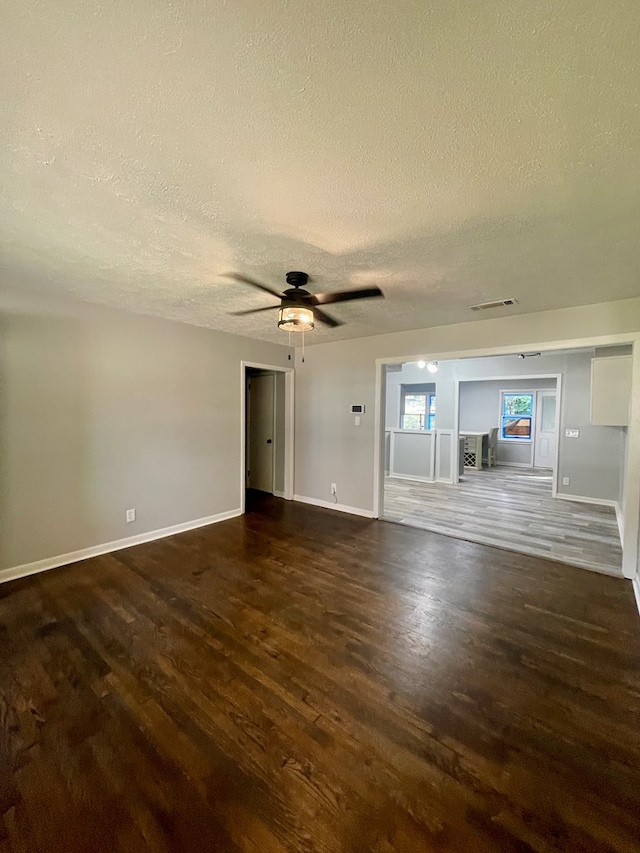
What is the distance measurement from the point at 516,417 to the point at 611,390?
20.7 ft

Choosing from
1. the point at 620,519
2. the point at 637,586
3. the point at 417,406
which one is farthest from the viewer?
the point at 417,406

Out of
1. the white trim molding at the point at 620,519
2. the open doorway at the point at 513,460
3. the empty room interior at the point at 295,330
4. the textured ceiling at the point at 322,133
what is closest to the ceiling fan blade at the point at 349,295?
the empty room interior at the point at 295,330

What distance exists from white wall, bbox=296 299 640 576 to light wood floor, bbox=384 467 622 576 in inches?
24.6

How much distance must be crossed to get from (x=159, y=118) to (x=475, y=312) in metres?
3.20

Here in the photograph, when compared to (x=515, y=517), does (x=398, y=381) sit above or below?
above

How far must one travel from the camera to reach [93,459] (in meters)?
3.41

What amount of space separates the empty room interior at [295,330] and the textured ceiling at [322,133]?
1 cm

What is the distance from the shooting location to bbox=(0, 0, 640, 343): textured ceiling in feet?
2.99

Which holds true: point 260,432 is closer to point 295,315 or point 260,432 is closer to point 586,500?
point 295,315

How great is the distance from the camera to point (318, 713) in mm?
1671

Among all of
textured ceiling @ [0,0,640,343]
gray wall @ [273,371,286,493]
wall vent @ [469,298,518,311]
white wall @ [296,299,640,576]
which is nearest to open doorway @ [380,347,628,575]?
white wall @ [296,299,640,576]

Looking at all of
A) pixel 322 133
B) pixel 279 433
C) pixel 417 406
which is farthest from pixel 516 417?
pixel 322 133

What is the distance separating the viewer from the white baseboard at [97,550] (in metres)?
2.98

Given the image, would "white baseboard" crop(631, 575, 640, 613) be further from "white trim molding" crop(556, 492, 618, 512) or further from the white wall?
"white trim molding" crop(556, 492, 618, 512)
